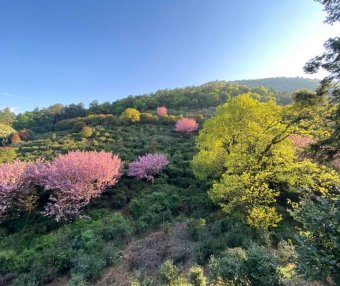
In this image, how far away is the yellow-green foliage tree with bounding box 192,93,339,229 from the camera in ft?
37.1

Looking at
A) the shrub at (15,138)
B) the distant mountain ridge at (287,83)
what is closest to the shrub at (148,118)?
the shrub at (15,138)

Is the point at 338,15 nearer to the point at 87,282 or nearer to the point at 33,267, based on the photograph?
the point at 87,282

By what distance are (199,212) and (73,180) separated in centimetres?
739

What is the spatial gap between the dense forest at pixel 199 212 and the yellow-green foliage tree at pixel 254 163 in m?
0.05

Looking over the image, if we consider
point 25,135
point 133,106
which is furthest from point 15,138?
point 133,106

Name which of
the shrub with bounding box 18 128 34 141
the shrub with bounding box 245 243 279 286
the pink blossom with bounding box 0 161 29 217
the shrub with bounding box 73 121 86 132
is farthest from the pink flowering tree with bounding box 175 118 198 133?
the shrub with bounding box 245 243 279 286

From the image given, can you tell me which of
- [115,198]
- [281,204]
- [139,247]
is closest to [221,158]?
[281,204]

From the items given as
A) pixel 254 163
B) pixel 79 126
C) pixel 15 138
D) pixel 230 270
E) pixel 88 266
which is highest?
pixel 254 163

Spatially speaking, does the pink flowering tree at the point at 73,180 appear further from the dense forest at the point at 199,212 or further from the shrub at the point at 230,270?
the shrub at the point at 230,270

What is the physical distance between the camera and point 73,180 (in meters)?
15.4

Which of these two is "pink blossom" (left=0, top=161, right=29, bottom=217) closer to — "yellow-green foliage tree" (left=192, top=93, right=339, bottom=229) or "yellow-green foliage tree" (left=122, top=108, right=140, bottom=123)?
"yellow-green foliage tree" (left=192, top=93, right=339, bottom=229)

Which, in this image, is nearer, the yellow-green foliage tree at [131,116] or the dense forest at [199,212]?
the dense forest at [199,212]

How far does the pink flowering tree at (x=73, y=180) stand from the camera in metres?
14.9

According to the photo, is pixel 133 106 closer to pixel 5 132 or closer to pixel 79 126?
pixel 79 126
